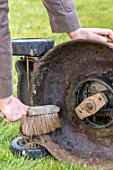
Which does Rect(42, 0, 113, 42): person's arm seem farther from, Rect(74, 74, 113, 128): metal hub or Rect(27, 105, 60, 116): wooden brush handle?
Rect(27, 105, 60, 116): wooden brush handle

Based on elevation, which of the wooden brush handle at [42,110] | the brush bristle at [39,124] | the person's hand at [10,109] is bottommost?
the brush bristle at [39,124]

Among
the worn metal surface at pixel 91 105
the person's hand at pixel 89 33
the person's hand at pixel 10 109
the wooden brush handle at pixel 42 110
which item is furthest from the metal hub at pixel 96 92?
the person's hand at pixel 10 109

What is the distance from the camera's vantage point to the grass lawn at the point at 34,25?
11.2 feet

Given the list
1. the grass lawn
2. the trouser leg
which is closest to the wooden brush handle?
the grass lawn

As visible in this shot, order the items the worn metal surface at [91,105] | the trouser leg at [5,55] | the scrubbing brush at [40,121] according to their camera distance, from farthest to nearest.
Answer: the scrubbing brush at [40,121] → the worn metal surface at [91,105] → the trouser leg at [5,55]

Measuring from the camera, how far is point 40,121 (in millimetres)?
3490

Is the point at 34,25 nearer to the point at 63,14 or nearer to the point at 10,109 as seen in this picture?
the point at 63,14

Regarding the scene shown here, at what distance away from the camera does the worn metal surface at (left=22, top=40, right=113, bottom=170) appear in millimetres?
3408

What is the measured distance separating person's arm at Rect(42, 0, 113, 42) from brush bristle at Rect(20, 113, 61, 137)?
0.50 m

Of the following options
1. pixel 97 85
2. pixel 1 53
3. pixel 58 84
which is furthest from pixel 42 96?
pixel 1 53

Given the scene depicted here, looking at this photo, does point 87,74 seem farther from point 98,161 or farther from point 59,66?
point 98,161

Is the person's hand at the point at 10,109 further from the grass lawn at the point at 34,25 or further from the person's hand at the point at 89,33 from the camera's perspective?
the person's hand at the point at 89,33

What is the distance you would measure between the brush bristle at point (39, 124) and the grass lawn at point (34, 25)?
160 millimetres

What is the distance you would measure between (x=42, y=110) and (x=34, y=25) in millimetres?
5592
